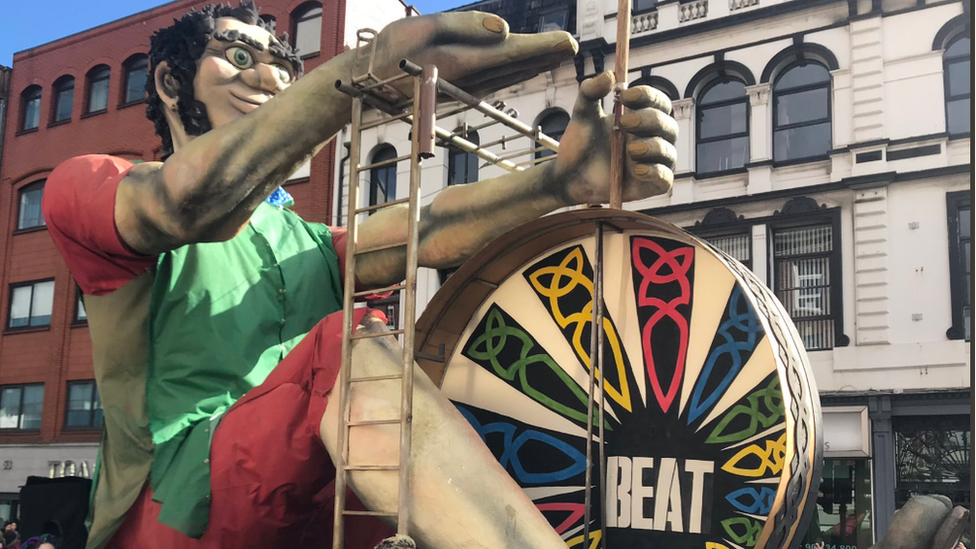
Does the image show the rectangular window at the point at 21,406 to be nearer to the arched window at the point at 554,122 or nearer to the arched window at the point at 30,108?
the arched window at the point at 30,108

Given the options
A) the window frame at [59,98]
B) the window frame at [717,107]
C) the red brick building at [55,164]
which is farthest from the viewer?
the window frame at [59,98]

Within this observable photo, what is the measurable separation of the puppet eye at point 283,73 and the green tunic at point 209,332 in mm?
499

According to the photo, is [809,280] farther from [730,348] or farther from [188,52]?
[730,348]

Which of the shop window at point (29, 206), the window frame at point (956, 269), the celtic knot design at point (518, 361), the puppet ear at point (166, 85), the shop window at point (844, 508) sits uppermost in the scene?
the shop window at point (29, 206)

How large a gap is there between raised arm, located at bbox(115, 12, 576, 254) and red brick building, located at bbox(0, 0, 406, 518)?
1784 centimetres

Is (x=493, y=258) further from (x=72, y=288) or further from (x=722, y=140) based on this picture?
(x=72, y=288)

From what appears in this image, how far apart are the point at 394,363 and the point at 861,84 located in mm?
13214

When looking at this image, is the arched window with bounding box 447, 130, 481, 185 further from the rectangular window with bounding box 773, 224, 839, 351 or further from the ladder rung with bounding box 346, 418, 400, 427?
the ladder rung with bounding box 346, 418, 400, 427

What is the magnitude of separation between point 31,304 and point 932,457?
62.4 ft

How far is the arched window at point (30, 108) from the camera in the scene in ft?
81.6

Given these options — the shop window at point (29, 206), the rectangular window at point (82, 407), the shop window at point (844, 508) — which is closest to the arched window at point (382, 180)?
the rectangular window at point (82, 407)

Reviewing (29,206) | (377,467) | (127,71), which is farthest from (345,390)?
(29,206)

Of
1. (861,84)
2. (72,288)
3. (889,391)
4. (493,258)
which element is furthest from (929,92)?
(72,288)

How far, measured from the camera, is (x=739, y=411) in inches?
103
